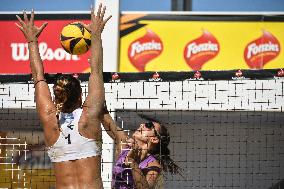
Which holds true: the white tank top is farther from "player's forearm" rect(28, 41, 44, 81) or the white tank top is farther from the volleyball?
the volleyball

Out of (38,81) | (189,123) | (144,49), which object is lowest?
(189,123)

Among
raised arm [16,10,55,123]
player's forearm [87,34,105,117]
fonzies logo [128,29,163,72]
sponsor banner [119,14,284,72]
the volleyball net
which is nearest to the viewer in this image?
player's forearm [87,34,105,117]

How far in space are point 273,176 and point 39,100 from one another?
266 inches

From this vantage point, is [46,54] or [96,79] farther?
[46,54]

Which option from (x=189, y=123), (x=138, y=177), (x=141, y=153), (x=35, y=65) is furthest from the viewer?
(x=189, y=123)

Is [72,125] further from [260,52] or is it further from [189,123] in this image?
[260,52]

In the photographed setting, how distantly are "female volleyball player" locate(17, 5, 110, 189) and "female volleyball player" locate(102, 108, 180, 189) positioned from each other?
→ 5.38 feet

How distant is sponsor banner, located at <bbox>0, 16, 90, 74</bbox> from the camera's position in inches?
552

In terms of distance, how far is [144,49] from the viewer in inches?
549

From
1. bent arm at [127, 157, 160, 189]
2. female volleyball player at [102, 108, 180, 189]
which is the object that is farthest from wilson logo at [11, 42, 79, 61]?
bent arm at [127, 157, 160, 189]

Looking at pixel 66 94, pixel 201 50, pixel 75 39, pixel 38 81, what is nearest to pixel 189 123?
pixel 201 50

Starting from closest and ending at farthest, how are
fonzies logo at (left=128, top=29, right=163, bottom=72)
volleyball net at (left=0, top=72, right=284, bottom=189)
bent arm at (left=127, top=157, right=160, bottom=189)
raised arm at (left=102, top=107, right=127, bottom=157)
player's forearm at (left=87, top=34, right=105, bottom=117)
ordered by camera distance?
player's forearm at (left=87, top=34, right=105, bottom=117) < bent arm at (left=127, top=157, right=160, bottom=189) < raised arm at (left=102, top=107, right=127, bottom=157) < volleyball net at (left=0, top=72, right=284, bottom=189) < fonzies logo at (left=128, top=29, right=163, bottom=72)

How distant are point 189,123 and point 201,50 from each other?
3.22m

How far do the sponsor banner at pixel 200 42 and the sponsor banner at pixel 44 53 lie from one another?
110cm
